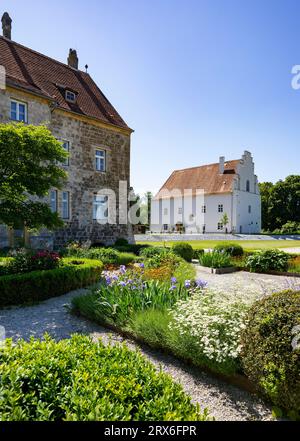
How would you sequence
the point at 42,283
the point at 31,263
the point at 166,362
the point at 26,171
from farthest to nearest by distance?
the point at 26,171 < the point at 31,263 < the point at 42,283 < the point at 166,362

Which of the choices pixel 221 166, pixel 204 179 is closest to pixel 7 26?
pixel 204 179

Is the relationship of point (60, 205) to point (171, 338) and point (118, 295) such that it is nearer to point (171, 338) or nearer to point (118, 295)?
point (118, 295)

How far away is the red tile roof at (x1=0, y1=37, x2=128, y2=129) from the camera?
16.5m

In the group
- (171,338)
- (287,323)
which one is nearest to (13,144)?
(171,338)

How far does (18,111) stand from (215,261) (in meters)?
12.3

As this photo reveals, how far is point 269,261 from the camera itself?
40.1 ft

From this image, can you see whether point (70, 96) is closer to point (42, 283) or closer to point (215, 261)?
→ point (215, 261)

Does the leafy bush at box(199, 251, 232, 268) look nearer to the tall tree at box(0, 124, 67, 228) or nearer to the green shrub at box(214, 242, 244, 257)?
the green shrub at box(214, 242, 244, 257)

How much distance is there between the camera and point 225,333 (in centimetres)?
400

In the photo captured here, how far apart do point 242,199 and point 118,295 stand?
142ft

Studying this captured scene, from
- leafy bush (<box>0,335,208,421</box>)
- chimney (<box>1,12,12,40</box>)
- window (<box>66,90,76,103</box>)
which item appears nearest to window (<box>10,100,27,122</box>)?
window (<box>66,90,76,103</box>)

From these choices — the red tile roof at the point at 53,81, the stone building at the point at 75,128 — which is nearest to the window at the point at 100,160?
the stone building at the point at 75,128

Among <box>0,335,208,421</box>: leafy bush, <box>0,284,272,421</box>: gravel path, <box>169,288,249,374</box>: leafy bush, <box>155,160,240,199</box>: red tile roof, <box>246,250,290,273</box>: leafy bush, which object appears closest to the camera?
<box>0,335,208,421</box>: leafy bush

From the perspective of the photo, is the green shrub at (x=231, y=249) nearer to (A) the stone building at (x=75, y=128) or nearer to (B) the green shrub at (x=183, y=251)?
(B) the green shrub at (x=183, y=251)
